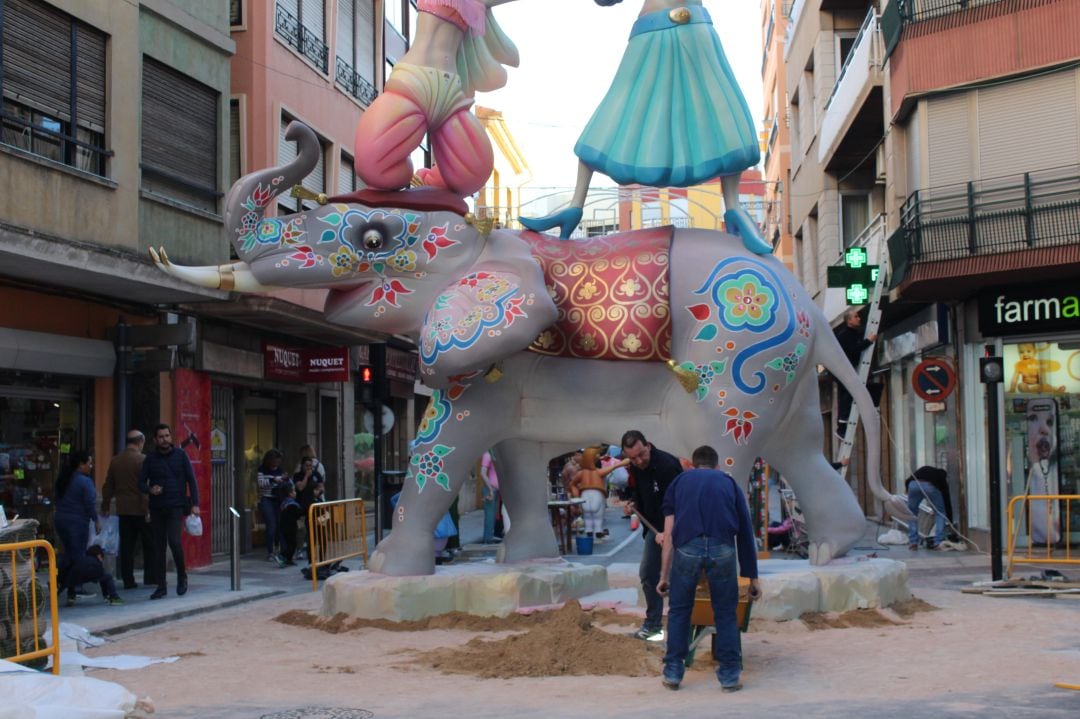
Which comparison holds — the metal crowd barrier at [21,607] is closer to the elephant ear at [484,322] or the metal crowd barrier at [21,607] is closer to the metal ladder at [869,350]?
the elephant ear at [484,322]

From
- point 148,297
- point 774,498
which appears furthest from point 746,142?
point 774,498

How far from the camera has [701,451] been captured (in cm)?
784

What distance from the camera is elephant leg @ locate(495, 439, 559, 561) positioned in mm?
11203

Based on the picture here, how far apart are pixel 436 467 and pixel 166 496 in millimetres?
3938

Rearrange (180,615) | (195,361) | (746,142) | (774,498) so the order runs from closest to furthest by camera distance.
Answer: (746,142), (180,615), (195,361), (774,498)

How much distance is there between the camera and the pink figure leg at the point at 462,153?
1052 centimetres

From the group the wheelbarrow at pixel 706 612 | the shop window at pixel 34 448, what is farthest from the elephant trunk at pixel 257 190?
the wheelbarrow at pixel 706 612

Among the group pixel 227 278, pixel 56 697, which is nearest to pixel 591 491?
pixel 227 278

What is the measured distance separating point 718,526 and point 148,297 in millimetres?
9339

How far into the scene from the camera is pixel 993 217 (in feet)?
56.0

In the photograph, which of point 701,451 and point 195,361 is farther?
point 195,361

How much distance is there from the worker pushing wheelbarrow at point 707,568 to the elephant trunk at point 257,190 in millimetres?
4345

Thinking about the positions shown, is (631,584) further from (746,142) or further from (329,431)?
(329,431)

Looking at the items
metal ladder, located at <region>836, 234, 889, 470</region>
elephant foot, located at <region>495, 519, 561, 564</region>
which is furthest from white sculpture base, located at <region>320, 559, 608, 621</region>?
metal ladder, located at <region>836, 234, 889, 470</region>
